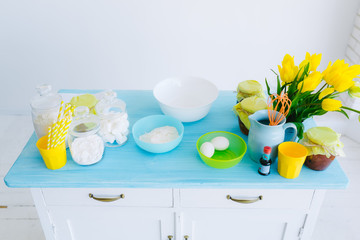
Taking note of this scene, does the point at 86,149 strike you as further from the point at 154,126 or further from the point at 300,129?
the point at 300,129

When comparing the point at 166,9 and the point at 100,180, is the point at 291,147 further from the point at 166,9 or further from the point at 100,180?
the point at 166,9

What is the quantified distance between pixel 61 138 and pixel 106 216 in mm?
406

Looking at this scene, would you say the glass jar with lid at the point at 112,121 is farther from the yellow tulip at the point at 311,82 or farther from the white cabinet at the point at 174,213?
the yellow tulip at the point at 311,82

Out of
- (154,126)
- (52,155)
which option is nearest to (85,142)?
(52,155)

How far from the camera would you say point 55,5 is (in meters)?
2.62

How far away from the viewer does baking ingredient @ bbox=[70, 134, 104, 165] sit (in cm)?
124

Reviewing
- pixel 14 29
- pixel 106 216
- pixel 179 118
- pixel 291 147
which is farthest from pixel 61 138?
pixel 14 29

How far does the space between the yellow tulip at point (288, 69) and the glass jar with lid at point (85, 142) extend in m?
0.79

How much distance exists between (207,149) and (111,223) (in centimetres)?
55

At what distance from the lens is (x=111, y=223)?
1.39 metres

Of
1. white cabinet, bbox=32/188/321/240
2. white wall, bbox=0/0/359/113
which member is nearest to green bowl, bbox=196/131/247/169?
white cabinet, bbox=32/188/321/240

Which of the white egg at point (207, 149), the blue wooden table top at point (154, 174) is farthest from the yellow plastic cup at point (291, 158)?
the white egg at point (207, 149)

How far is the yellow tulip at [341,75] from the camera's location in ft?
3.77

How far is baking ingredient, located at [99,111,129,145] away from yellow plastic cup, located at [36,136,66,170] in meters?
0.18
